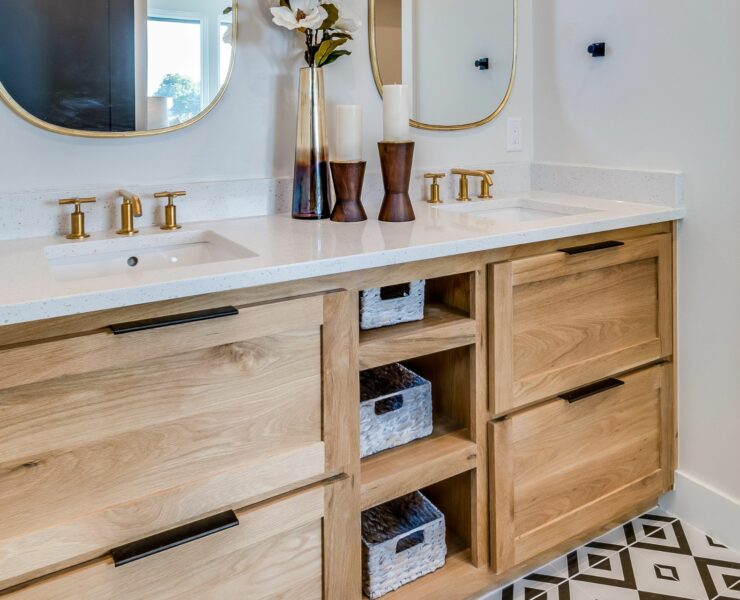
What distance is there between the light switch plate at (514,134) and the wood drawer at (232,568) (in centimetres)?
132

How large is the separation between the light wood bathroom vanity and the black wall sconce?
0.52 metres

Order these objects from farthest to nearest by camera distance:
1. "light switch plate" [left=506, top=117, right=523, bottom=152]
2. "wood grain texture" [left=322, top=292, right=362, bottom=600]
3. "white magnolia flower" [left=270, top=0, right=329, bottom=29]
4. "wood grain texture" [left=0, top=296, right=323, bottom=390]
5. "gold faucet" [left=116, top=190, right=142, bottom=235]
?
"light switch plate" [left=506, top=117, right=523, bottom=152], "white magnolia flower" [left=270, top=0, right=329, bottom=29], "gold faucet" [left=116, top=190, right=142, bottom=235], "wood grain texture" [left=322, top=292, right=362, bottom=600], "wood grain texture" [left=0, top=296, right=323, bottom=390]

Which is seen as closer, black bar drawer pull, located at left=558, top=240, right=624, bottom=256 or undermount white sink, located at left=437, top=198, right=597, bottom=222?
black bar drawer pull, located at left=558, top=240, right=624, bottom=256

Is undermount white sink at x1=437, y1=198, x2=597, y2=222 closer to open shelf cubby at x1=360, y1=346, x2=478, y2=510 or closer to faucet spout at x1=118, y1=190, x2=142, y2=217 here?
open shelf cubby at x1=360, y1=346, x2=478, y2=510

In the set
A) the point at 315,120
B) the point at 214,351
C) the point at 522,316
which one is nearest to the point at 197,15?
the point at 315,120

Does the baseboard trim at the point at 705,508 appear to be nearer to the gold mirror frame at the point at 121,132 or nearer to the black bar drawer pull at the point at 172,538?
the black bar drawer pull at the point at 172,538

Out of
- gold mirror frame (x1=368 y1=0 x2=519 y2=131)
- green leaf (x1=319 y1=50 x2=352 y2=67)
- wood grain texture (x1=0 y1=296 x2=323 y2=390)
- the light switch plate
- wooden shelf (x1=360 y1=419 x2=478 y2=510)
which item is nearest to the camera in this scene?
wood grain texture (x1=0 y1=296 x2=323 y2=390)

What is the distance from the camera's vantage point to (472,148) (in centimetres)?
204

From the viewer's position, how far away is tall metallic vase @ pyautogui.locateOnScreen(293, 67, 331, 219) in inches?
62.9

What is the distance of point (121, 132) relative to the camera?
1.49m

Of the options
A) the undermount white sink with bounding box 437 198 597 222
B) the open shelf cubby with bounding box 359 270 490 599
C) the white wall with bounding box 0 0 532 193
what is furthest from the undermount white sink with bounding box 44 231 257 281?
the undermount white sink with bounding box 437 198 597 222

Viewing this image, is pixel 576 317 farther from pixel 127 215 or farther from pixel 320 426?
pixel 127 215

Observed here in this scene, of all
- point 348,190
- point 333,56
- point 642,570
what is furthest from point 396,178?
point 642,570

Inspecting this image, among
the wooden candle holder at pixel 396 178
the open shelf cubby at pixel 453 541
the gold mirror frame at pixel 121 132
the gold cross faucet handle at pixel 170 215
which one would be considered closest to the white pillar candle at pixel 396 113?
the wooden candle holder at pixel 396 178
